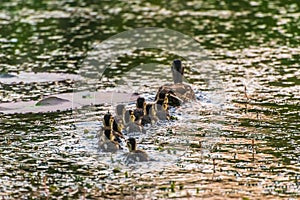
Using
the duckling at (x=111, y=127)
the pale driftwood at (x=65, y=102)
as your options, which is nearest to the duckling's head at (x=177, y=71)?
the pale driftwood at (x=65, y=102)

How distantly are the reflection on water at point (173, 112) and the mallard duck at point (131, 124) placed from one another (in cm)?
14

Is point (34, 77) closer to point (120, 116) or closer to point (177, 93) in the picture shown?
point (177, 93)

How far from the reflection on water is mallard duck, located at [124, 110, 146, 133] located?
0.46ft

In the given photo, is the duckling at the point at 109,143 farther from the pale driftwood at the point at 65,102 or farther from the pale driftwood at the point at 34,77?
the pale driftwood at the point at 34,77

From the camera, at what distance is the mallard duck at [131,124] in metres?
11.2

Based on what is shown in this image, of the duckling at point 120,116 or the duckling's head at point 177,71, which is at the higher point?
the duckling's head at point 177,71

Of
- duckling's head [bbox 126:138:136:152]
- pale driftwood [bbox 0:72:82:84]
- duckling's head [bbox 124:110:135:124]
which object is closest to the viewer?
duckling's head [bbox 126:138:136:152]

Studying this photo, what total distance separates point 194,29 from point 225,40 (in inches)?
60.4

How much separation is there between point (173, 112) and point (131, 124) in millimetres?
1392

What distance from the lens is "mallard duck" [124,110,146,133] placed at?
11227mm

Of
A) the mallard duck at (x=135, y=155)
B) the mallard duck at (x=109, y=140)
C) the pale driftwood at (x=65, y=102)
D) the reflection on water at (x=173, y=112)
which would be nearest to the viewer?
the reflection on water at (x=173, y=112)

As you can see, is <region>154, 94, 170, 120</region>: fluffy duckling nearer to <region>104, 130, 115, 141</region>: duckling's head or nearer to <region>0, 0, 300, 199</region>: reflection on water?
<region>0, 0, 300, 199</region>: reflection on water

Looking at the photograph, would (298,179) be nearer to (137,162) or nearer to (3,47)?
(137,162)

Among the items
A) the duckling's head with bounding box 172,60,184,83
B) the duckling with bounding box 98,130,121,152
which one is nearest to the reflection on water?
the duckling with bounding box 98,130,121,152
